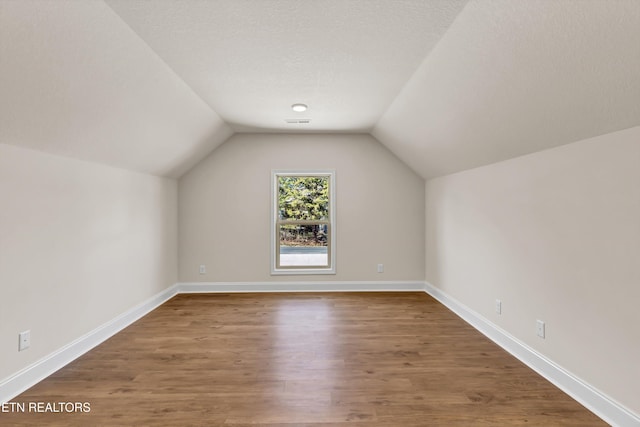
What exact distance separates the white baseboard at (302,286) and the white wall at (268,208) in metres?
0.08

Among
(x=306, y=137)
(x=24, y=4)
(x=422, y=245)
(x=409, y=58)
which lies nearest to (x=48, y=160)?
(x=24, y=4)

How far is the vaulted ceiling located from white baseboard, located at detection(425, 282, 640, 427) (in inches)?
63.6

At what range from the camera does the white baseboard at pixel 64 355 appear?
2156 mm

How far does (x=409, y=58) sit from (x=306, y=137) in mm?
2636

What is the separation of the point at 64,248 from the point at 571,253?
3.84 m

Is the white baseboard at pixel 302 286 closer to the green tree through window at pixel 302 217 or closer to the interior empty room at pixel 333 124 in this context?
the green tree through window at pixel 302 217

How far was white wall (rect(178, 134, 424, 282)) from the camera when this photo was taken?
15.9ft

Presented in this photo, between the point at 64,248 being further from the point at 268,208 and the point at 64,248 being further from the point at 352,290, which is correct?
the point at 352,290

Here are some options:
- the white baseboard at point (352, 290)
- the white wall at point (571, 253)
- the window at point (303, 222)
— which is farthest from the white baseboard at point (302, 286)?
the white wall at point (571, 253)

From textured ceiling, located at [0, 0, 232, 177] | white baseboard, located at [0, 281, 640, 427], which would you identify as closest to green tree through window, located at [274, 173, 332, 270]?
white baseboard, located at [0, 281, 640, 427]

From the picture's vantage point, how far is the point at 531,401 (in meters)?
2.11

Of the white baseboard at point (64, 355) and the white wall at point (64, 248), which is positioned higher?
the white wall at point (64, 248)

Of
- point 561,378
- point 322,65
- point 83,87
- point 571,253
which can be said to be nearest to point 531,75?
point 571,253

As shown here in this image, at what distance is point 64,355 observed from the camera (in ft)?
8.54
